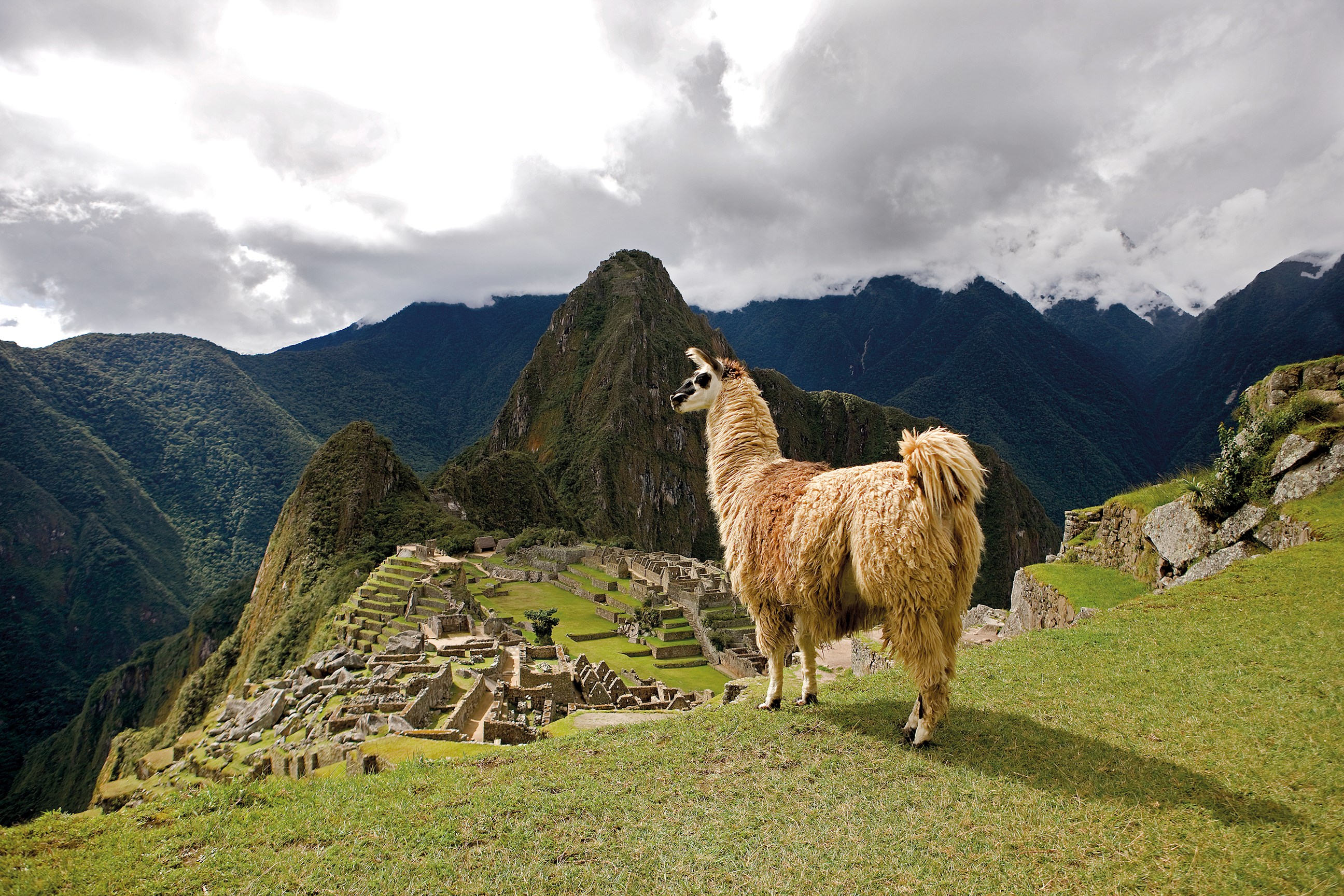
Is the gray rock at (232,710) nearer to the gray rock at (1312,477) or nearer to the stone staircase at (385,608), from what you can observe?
the stone staircase at (385,608)

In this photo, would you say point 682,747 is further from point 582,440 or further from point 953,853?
point 582,440

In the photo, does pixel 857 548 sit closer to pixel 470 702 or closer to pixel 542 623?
pixel 470 702

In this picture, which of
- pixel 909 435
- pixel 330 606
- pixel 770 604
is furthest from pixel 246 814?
pixel 330 606

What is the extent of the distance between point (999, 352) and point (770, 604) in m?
157

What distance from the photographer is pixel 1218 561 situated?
10.1 m

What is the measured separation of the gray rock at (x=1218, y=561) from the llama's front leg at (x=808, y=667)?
7.67 meters

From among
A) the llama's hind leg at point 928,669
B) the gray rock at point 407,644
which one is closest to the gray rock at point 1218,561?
the llama's hind leg at point 928,669

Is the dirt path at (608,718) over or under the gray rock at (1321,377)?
under

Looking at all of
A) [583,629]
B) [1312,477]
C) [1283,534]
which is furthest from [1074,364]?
[1283,534]

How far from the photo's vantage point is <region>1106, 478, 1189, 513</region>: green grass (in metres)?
12.8

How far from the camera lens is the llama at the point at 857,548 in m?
4.38

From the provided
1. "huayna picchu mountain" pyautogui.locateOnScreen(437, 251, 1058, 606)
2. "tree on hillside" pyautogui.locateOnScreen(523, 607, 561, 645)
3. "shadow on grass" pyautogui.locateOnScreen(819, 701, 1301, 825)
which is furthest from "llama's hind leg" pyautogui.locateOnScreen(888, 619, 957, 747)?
"huayna picchu mountain" pyautogui.locateOnScreen(437, 251, 1058, 606)

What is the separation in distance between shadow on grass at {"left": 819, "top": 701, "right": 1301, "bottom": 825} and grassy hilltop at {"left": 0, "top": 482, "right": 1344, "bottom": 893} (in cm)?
2

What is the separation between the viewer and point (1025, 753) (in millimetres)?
4477
